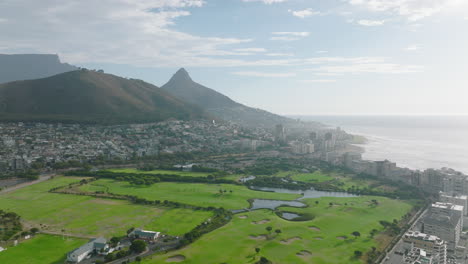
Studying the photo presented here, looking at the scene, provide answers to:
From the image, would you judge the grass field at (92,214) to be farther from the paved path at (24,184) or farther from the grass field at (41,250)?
the paved path at (24,184)

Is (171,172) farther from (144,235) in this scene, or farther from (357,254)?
(357,254)

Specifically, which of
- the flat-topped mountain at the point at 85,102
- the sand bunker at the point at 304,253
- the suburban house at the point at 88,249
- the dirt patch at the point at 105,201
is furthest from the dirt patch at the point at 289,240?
the flat-topped mountain at the point at 85,102

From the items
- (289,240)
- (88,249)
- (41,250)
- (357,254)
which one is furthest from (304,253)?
(41,250)

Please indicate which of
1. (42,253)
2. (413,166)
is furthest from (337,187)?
(42,253)

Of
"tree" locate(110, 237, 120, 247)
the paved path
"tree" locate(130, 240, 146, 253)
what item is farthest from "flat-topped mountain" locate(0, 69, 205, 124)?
"tree" locate(130, 240, 146, 253)

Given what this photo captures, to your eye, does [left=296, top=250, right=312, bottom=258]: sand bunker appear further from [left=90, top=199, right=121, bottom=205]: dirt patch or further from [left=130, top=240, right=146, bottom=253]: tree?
[left=90, top=199, right=121, bottom=205]: dirt patch

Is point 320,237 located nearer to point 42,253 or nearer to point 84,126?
point 42,253
